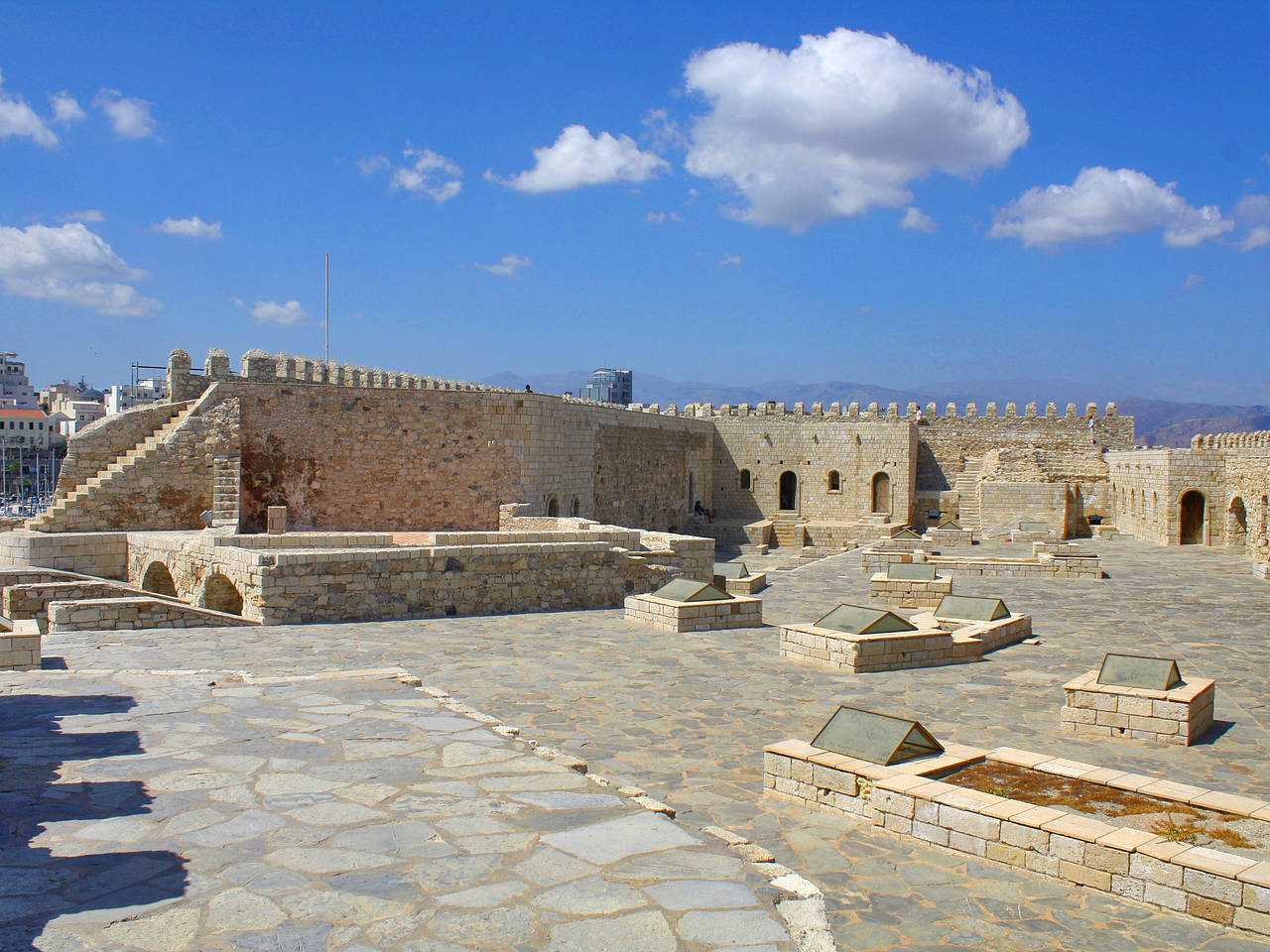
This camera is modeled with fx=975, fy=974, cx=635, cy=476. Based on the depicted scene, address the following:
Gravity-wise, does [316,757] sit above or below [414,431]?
below

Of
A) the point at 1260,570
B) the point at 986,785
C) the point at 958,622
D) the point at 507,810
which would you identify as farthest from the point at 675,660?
the point at 1260,570

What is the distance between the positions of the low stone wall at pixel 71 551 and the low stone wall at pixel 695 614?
884 cm

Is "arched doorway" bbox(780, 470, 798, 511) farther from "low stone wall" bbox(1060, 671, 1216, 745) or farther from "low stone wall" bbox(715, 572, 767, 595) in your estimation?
"low stone wall" bbox(1060, 671, 1216, 745)

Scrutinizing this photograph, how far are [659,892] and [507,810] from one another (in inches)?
40.5

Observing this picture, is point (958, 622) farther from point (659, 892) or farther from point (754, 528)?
point (754, 528)

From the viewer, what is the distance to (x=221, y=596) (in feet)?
41.6

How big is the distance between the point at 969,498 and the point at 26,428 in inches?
2915

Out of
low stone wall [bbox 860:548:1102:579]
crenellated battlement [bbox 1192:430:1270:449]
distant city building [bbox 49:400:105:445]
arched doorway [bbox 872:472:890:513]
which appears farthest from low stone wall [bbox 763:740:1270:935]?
distant city building [bbox 49:400:105:445]

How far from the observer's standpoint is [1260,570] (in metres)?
16.9

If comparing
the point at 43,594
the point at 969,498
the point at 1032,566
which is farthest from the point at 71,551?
the point at 969,498

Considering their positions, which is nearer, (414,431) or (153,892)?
(153,892)

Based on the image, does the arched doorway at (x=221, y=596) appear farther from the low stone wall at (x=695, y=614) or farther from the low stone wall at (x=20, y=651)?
the low stone wall at (x=695, y=614)

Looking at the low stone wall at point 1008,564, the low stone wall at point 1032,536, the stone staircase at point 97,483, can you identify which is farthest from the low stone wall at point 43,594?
the low stone wall at point 1032,536

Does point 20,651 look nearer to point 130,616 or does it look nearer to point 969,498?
point 130,616
